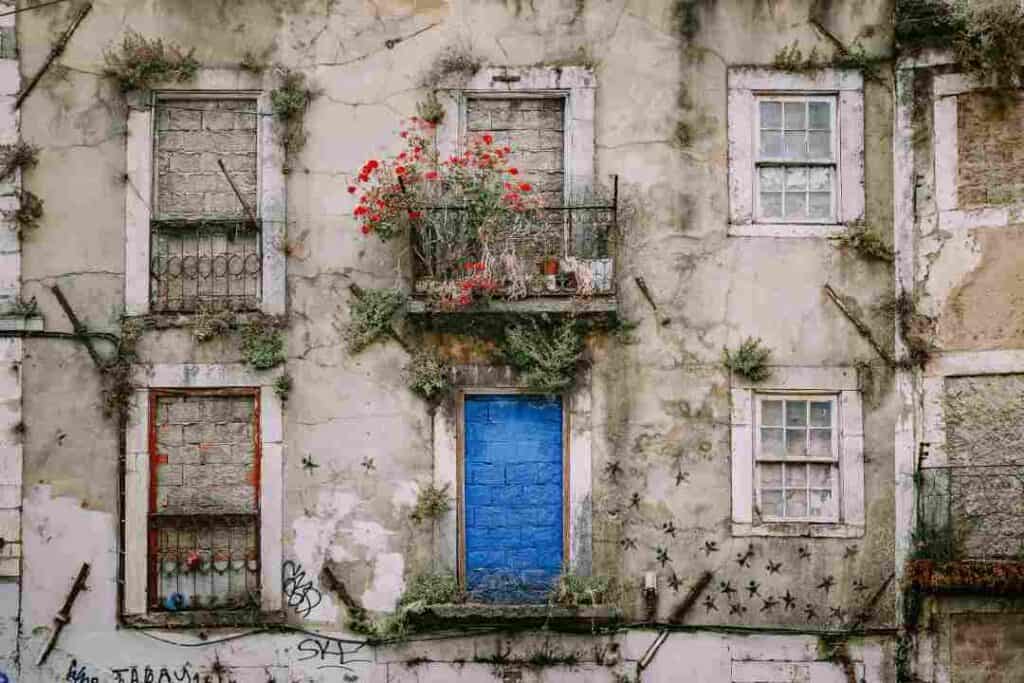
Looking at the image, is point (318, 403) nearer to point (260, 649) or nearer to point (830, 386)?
point (260, 649)

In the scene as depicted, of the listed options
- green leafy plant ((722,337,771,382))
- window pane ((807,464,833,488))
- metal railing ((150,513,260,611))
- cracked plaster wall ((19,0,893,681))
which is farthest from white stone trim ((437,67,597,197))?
metal railing ((150,513,260,611))

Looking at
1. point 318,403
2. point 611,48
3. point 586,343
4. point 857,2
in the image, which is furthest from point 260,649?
point 857,2

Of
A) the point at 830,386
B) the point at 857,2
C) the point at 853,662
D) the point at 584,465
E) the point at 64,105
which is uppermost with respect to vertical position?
the point at 857,2

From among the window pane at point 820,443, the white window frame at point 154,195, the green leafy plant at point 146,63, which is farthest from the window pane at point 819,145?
the green leafy plant at point 146,63

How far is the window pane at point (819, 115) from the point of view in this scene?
11.6 metres

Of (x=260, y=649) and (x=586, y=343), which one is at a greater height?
(x=586, y=343)

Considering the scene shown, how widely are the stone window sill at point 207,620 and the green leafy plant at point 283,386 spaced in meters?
2.09

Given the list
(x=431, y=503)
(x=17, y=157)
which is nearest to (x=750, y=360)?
(x=431, y=503)

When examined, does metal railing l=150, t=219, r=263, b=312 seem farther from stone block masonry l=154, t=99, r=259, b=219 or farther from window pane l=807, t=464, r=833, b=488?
window pane l=807, t=464, r=833, b=488

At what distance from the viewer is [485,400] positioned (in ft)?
37.9

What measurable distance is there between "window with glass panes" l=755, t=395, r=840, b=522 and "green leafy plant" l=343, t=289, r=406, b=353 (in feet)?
12.1

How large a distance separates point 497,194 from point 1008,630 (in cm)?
628

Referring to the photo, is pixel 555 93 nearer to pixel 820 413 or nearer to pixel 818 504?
pixel 820 413

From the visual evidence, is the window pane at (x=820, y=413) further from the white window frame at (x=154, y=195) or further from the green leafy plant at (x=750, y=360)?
the white window frame at (x=154, y=195)
